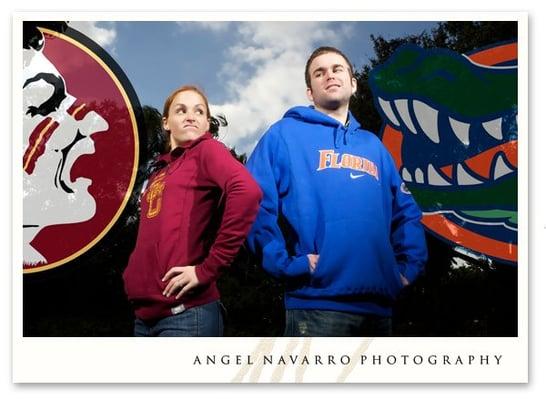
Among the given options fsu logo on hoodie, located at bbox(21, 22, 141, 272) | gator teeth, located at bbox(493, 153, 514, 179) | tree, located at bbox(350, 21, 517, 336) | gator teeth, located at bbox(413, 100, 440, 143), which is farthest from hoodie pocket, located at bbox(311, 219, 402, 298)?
fsu logo on hoodie, located at bbox(21, 22, 141, 272)

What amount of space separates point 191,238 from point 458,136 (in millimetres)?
1713

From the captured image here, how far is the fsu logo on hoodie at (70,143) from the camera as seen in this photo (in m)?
4.10

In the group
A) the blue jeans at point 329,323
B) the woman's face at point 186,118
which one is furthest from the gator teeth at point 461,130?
the woman's face at point 186,118

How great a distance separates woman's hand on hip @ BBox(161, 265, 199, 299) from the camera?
149 inches

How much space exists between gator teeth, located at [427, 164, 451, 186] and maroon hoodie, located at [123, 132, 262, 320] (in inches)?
41.3

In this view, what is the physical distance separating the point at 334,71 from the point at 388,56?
350mm

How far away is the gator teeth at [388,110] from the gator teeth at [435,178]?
13.5 inches

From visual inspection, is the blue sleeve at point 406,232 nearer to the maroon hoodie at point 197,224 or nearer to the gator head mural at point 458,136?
the gator head mural at point 458,136

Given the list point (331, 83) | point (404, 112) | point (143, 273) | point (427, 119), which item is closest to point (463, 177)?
point (427, 119)
